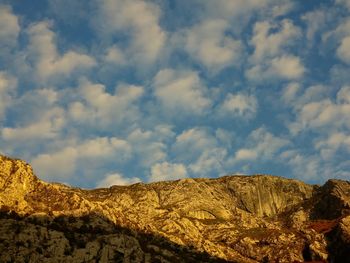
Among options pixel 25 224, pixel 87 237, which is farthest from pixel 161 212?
pixel 25 224

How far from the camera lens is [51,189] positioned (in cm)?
13888

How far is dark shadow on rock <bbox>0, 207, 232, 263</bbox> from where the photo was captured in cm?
10156

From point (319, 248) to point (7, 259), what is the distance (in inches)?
4607

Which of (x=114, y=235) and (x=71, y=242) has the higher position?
(x=114, y=235)

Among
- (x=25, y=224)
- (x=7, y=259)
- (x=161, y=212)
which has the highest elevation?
(x=161, y=212)

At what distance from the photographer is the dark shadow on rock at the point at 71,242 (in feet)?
333

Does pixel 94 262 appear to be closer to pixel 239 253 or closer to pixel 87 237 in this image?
pixel 87 237

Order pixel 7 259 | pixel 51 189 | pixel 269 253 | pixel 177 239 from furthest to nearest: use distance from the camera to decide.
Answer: pixel 269 253 → pixel 177 239 → pixel 51 189 → pixel 7 259

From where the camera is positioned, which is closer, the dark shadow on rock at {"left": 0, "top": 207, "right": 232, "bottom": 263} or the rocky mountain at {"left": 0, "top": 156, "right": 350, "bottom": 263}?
the dark shadow on rock at {"left": 0, "top": 207, "right": 232, "bottom": 263}

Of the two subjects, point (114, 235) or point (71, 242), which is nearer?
point (71, 242)

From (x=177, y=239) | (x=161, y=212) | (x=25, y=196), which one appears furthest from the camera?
(x=161, y=212)

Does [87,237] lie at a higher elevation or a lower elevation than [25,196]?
lower

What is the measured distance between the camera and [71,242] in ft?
365

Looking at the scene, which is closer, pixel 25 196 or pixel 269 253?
pixel 25 196
